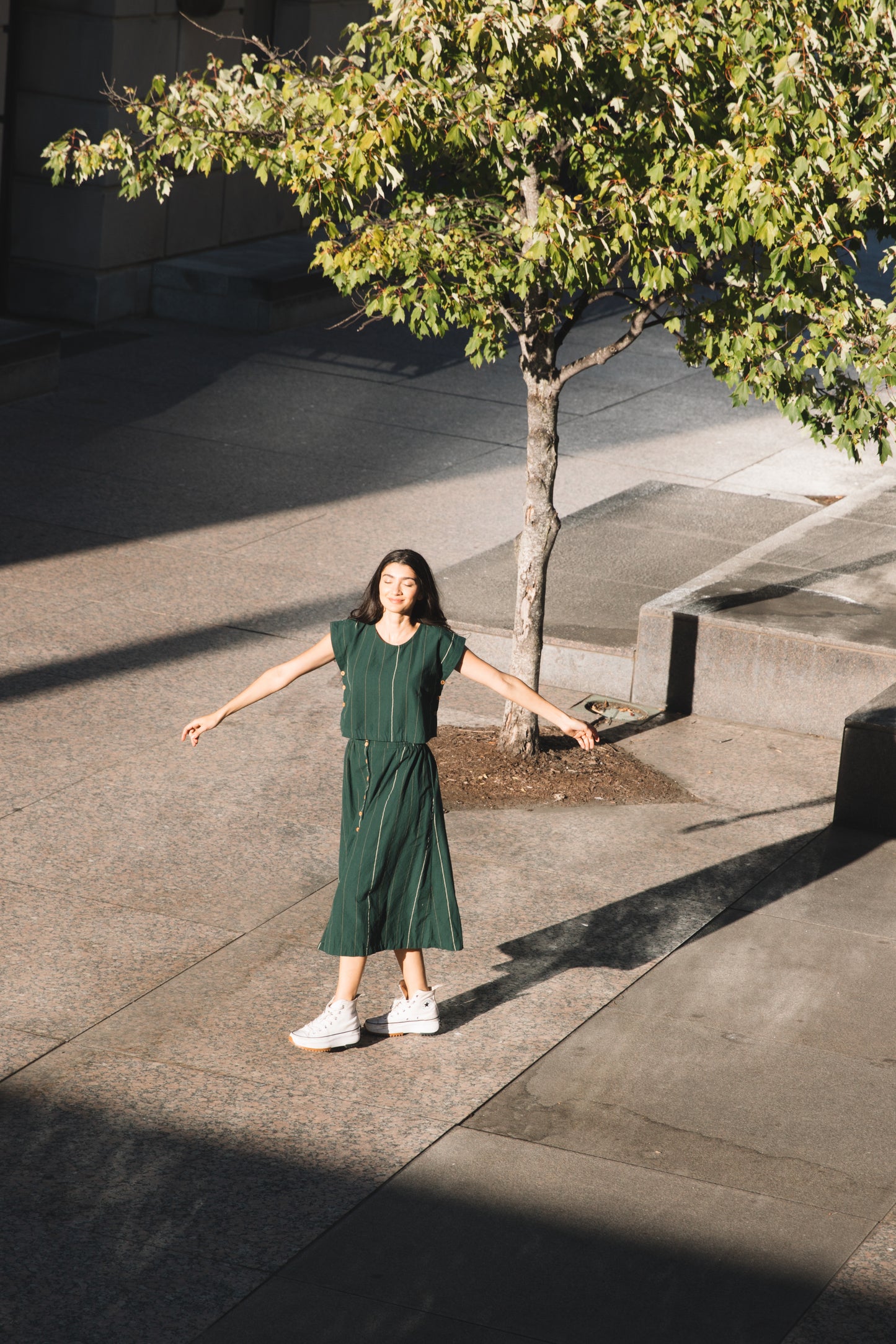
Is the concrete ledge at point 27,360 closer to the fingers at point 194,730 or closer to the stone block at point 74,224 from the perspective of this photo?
the stone block at point 74,224

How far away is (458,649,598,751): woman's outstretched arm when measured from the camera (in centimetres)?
584

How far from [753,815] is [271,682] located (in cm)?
318

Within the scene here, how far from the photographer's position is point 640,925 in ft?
23.0

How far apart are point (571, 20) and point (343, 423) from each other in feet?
29.1

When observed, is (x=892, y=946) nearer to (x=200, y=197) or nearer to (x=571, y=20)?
(x=571, y=20)

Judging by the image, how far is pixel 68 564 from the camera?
1135 centimetres

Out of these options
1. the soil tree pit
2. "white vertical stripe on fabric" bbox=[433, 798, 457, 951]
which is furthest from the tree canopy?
"white vertical stripe on fabric" bbox=[433, 798, 457, 951]

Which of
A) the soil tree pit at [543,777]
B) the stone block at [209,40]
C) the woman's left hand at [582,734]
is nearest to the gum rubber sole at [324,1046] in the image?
the woman's left hand at [582,734]

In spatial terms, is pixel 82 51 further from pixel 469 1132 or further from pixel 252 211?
pixel 469 1132

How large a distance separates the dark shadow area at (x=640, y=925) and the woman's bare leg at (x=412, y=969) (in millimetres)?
223

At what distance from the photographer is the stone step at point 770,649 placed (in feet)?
29.9

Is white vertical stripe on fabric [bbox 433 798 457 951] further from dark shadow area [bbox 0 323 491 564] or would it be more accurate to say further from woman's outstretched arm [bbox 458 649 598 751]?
dark shadow area [bbox 0 323 491 564]

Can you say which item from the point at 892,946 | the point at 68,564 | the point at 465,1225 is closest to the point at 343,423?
the point at 68,564

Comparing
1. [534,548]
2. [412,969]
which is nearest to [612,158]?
[534,548]
